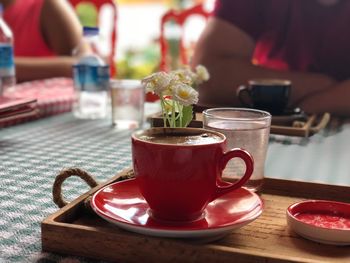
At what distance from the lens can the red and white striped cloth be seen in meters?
1.13

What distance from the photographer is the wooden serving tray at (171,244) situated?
16.7 inches

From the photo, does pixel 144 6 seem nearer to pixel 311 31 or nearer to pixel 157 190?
pixel 311 31

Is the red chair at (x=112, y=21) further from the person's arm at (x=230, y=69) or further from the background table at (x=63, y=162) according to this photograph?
the background table at (x=63, y=162)

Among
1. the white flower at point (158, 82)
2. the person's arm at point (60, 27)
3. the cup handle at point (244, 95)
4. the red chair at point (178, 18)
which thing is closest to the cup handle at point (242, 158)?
the white flower at point (158, 82)

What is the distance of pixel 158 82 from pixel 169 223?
155 millimetres

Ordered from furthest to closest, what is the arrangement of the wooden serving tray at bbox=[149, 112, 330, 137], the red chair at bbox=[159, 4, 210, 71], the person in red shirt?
the red chair at bbox=[159, 4, 210, 71], the person in red shirt, the wooden serving tray at bbox=[149, 112, 330, 137]

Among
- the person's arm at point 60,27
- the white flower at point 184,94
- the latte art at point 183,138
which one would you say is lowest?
the latte art at point 183,138

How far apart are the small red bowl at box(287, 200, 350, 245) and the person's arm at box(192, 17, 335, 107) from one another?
2.40 ft

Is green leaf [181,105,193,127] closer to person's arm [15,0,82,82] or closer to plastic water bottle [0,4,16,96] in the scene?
plastic water bottle [0,4,16,96]

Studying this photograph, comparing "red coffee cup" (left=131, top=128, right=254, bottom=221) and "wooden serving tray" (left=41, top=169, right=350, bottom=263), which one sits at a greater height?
"red coffee cup" (left=131, top=128, right=254, bottom=221)

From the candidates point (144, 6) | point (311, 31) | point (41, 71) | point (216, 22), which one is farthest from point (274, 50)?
point (144, 6)

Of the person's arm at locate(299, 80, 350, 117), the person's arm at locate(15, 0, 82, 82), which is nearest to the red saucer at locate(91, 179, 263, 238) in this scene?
the person's arm at locate(299, 80, 350, 117)

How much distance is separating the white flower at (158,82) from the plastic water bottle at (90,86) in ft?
2.09

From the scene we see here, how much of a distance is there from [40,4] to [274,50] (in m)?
1.03
